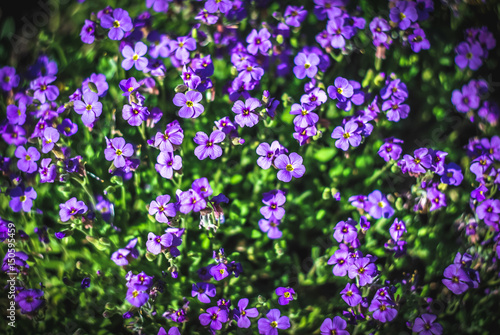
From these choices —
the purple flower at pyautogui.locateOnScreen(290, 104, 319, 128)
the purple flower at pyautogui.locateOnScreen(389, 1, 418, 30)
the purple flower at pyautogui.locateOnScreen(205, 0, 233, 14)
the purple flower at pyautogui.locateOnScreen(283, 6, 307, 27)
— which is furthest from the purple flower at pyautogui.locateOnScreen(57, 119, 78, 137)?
the purple flower at pyautogui.locateOnScreen(389, 1, 418, 30)

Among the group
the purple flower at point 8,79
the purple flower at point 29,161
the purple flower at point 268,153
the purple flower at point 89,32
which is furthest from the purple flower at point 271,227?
the purple flower at point 8,79

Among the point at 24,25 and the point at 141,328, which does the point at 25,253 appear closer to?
the point at 141,328

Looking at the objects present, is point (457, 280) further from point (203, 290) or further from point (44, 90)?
point (44, 90)

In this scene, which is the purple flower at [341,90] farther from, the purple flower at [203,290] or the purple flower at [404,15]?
the purple flower at [203,290]

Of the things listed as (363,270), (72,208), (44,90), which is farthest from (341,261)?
(44,90)

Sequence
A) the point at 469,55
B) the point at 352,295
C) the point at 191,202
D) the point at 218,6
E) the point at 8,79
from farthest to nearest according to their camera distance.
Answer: the point at 469,55
the point at 8,79
the point at 218,6
the point at 352,295
the point at 191,202
